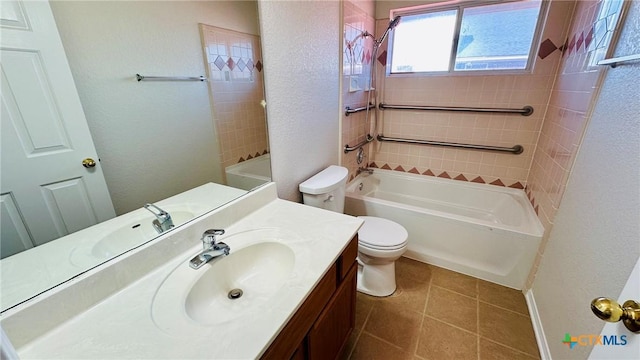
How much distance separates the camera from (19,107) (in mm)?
596

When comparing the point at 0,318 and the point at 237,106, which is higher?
the point at 237,106

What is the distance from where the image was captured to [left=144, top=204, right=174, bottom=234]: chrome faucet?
2.97ft

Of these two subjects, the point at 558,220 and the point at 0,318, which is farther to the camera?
the point at 558,220

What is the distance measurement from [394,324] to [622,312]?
1.25m

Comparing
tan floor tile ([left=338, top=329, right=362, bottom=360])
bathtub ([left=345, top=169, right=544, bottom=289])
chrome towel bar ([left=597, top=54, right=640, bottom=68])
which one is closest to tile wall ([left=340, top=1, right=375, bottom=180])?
bathtub ([left=345, top=169, right=544, bottom=289])

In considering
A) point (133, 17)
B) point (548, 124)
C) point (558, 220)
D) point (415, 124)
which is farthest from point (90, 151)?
point (548, 124)

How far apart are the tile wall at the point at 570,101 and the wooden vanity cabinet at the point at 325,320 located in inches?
51.7

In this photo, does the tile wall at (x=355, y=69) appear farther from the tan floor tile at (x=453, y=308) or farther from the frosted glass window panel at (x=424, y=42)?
the tan floor tile at (x=453, y=308)

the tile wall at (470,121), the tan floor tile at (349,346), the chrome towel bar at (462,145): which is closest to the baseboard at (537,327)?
the tan floor tile at (349,346)

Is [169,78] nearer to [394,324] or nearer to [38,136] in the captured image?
[38,136]

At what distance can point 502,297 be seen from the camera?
5.88 ft

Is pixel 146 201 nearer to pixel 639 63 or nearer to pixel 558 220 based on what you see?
pixel 639 63

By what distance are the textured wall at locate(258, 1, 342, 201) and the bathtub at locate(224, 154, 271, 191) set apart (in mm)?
54

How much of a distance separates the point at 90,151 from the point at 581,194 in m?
1.96
